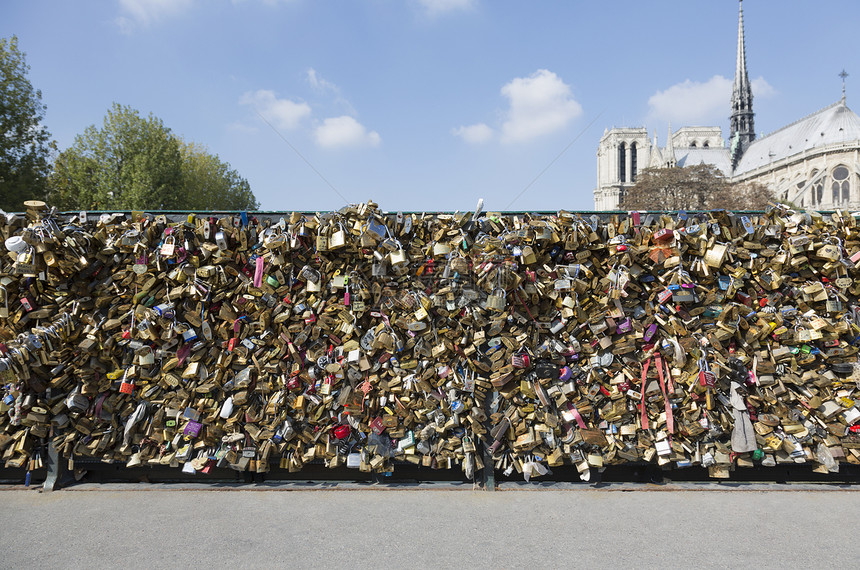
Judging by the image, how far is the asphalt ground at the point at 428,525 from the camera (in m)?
3.30

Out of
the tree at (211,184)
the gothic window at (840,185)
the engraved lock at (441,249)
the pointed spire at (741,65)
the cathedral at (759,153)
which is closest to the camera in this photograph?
the engraved lock at (441,249)

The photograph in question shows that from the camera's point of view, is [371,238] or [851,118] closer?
[371,238]

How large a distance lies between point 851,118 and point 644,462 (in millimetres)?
94971

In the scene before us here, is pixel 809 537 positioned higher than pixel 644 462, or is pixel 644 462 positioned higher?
pixel 644 462

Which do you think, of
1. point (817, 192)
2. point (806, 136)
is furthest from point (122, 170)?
point (806, 136)

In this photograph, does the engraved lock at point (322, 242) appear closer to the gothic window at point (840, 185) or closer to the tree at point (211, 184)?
the tree at point (211, 184)

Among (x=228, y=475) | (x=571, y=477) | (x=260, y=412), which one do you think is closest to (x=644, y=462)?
(x=571, y=477)

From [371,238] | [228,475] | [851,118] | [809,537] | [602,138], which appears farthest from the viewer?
[602,138]

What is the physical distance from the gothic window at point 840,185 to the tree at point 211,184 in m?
71.9

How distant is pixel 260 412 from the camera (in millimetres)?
4527

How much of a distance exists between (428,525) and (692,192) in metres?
49.1

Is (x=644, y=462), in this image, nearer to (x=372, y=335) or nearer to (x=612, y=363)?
(x=612, y=363)

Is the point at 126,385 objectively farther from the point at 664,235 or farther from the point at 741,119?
A: the point at 741,119

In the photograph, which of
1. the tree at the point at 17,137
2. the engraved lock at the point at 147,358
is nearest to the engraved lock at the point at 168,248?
the engraved lock at the point at 147,358
